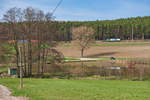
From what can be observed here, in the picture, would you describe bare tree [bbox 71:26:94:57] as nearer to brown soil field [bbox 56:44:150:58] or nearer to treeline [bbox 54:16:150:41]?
brown soil field [bbox 56:44:150:58]

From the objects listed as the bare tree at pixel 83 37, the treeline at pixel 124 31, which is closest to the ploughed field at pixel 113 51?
the bare tree at pixel 83 37

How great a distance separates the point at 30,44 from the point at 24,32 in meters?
2.44

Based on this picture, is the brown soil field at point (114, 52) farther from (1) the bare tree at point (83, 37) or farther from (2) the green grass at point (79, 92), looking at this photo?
(2) the green grass at point (79, 92)

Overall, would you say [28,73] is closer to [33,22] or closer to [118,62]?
[33,22]

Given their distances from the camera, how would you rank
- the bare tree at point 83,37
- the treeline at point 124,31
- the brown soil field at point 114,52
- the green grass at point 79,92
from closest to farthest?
the green grass at point 79,92 → the brown soil field at point 114,52 → the bare tree at point 83,37 → the treeline at point 124,31

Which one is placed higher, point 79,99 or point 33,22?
point 33,22

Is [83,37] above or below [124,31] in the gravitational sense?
below

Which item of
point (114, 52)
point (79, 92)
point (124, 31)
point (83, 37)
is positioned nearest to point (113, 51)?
point (114, 52)

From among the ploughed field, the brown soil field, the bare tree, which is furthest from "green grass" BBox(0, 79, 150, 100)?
the bare tree

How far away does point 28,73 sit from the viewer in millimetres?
38250

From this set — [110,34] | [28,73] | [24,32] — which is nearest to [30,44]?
[24,32]

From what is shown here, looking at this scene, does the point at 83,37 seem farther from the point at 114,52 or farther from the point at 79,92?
the point at 79,92

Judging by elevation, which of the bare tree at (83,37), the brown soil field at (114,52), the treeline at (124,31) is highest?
the treeline at (124,31)

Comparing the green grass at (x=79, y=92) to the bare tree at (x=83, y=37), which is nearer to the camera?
the green grass at (x=79, y=92)
